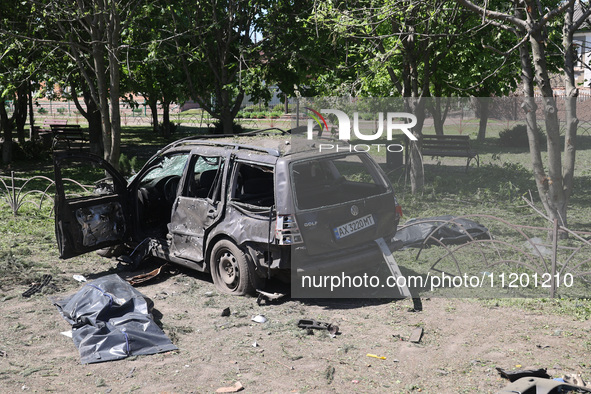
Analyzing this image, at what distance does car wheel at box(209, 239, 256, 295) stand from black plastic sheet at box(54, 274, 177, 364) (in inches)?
42.1

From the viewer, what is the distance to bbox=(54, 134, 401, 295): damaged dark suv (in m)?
6.66

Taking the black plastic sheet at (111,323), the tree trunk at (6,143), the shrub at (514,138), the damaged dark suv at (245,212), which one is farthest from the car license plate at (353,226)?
the tree trunk at (6,143)

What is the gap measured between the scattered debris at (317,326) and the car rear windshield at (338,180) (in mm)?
1505

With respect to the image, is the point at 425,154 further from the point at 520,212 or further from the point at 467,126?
the point at 520,212

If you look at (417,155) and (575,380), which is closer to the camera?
(575,380)

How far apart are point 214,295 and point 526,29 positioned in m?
5.67

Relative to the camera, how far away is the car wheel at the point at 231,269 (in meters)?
6.94

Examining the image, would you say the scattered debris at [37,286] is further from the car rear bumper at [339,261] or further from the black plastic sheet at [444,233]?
the black plastic sheet at [444,233]

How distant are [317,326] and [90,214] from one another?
376cm

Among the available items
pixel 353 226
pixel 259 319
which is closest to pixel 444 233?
pixel 353 226

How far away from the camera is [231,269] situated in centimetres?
725

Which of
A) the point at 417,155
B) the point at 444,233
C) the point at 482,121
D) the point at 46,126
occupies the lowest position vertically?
the point at 444,233

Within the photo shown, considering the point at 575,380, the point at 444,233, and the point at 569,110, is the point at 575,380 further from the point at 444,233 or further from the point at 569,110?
the point at 569,110

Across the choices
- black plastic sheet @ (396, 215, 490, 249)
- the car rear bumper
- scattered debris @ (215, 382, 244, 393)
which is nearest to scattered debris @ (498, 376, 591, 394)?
scattered debris @ (215, 382, 244, 393)
